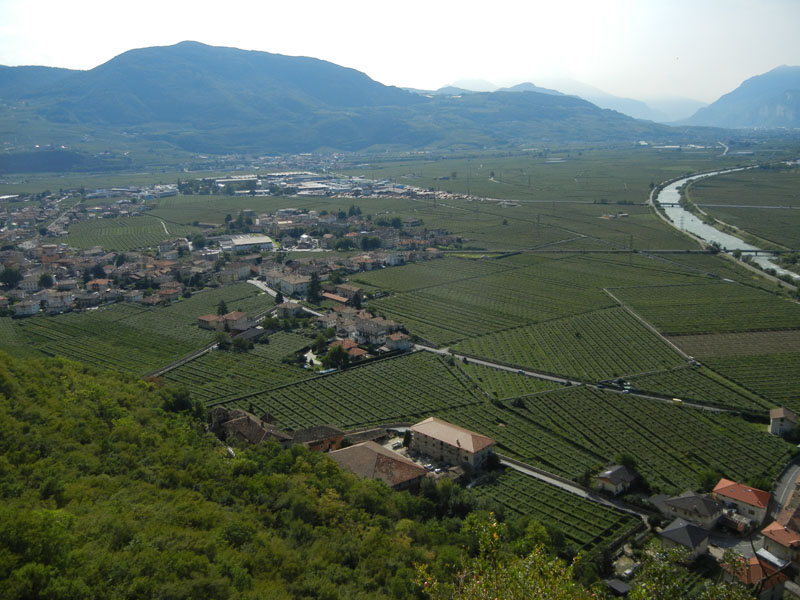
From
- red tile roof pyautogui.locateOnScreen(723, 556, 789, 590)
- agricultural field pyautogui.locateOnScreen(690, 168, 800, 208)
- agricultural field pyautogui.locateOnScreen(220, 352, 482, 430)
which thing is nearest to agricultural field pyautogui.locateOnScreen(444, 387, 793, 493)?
agricultural field pyautogui.locateOnScreen(220, 352, 482, 430)

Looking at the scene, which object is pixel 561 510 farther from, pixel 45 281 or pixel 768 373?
pixel 45 281

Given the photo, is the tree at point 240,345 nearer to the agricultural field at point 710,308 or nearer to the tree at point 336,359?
the tree at point 336,359

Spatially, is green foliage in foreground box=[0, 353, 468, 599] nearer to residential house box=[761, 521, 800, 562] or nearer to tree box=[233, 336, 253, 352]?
residential house box=[761, 521, 800, 562]

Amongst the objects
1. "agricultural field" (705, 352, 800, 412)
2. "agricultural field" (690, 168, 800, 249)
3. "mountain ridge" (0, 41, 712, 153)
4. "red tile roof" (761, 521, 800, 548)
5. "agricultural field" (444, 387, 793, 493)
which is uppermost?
"mountain ridge" (0, 41, 712, 153)

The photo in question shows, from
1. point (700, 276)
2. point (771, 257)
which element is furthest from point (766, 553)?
point (771, 257)

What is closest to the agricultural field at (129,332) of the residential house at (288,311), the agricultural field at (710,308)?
the residential house at (288,311)

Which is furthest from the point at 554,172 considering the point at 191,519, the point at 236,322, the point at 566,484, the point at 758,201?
the point at 191,519

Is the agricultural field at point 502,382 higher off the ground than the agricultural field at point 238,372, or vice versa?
the agricultural field at point 502,382
